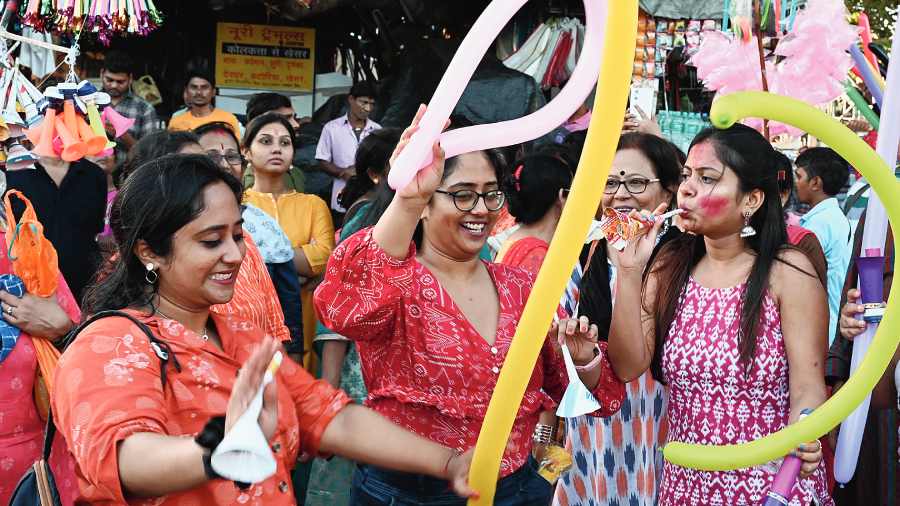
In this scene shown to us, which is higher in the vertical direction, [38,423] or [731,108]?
[731,108]

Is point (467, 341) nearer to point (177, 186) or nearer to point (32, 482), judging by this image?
point (177, 186)

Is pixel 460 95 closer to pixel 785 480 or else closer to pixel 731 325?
pixel 731 325

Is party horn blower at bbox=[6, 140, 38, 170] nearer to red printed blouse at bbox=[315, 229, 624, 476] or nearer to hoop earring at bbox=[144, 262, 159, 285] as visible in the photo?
red printed blouse at bbox=[315, 229, 624, 476]

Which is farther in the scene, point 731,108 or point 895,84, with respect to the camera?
point 895,84

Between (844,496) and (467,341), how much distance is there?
6.61ft

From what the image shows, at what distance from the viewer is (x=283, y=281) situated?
4645mm

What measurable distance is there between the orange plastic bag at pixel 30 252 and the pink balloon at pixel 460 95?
1448mm

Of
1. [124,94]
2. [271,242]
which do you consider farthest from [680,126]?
[271,242]

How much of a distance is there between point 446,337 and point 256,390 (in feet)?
3.28

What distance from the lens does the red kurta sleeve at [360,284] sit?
9.39 feet

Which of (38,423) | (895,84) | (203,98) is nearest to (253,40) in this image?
(203,98)

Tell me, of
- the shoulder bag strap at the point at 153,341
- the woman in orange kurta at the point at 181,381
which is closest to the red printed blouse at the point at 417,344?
the woman in orange kurta at the point at 181,381

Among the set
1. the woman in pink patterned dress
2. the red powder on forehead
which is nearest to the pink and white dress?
the woman in pink patterned dress

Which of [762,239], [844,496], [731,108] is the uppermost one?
[731,108]
